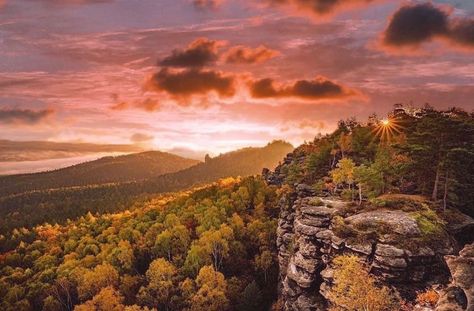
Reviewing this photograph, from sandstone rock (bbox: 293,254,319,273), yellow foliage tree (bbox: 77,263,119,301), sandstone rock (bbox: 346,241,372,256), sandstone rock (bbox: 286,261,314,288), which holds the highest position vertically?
sandstone rock (bbox: 346,241,372,256)

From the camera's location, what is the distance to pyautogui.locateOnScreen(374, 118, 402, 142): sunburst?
102500 millimetres

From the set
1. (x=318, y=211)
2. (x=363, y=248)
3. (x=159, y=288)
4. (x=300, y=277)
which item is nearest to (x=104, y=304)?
(x=159, y=288)

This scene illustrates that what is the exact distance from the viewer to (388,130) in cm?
10588

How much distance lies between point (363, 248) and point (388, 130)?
210 ft

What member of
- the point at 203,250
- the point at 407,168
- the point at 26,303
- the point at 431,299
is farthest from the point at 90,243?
the point at 431,299

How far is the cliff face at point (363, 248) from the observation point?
47.6 m

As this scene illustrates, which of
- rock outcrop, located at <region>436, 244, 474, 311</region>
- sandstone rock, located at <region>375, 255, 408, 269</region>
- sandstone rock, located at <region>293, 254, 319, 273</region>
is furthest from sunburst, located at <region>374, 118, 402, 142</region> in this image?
rock outcrop, located at <region>436, 244, 474, 311</region>

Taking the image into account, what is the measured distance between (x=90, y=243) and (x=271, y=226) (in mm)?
83205

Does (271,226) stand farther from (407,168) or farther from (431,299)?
(431,299)

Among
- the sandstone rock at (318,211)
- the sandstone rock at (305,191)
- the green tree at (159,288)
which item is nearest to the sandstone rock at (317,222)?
the sandstone rock at (318,211)

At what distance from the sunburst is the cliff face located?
4005 cm

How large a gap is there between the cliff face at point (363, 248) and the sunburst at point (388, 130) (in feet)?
131

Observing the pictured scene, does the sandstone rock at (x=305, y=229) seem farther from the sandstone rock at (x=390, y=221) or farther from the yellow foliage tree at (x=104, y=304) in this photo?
the yellow foliage tree at (x=104, y=304)

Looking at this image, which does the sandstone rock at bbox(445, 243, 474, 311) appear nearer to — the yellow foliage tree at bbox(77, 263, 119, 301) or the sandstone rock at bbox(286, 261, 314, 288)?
the sandstone rock at bbox(286, 261, 314, 288)
